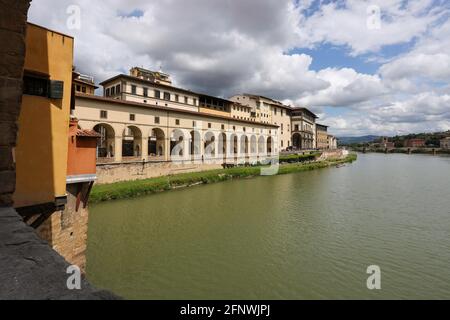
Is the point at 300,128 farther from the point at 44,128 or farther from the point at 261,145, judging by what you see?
the point at 44,128

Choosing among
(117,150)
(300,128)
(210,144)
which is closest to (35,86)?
(117,150)

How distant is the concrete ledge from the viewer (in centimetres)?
232

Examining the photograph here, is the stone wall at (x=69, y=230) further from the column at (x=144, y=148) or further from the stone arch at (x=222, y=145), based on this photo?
the stone arch at (x=222, y=145)

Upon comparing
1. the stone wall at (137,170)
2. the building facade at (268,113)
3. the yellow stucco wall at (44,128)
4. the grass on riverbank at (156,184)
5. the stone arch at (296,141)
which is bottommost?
the grass on riverbank at (156,184)

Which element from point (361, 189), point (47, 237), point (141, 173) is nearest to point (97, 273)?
point (47, 237)

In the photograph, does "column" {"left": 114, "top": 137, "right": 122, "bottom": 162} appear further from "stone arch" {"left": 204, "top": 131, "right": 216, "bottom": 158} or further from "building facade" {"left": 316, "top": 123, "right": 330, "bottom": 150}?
"building facade" {"left": 316, "top": 123, "right": 330, "bottom": 150}

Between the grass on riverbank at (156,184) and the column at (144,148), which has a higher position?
the column at (144,148)

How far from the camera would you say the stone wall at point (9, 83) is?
4.31 m

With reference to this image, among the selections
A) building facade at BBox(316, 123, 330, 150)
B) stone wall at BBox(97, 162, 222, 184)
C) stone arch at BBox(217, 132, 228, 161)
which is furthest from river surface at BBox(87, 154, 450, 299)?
building facade at BBox(316, 123, 330, 150)

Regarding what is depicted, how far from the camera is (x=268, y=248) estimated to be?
1377 cm

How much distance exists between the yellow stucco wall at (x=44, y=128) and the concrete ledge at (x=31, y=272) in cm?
443

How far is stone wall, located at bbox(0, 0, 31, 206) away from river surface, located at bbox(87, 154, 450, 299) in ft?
22.1

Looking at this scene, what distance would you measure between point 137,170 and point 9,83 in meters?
27.9

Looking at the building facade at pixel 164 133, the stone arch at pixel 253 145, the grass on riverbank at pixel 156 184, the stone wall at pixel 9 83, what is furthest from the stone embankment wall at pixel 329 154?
the stone wall at pixel 9 83
